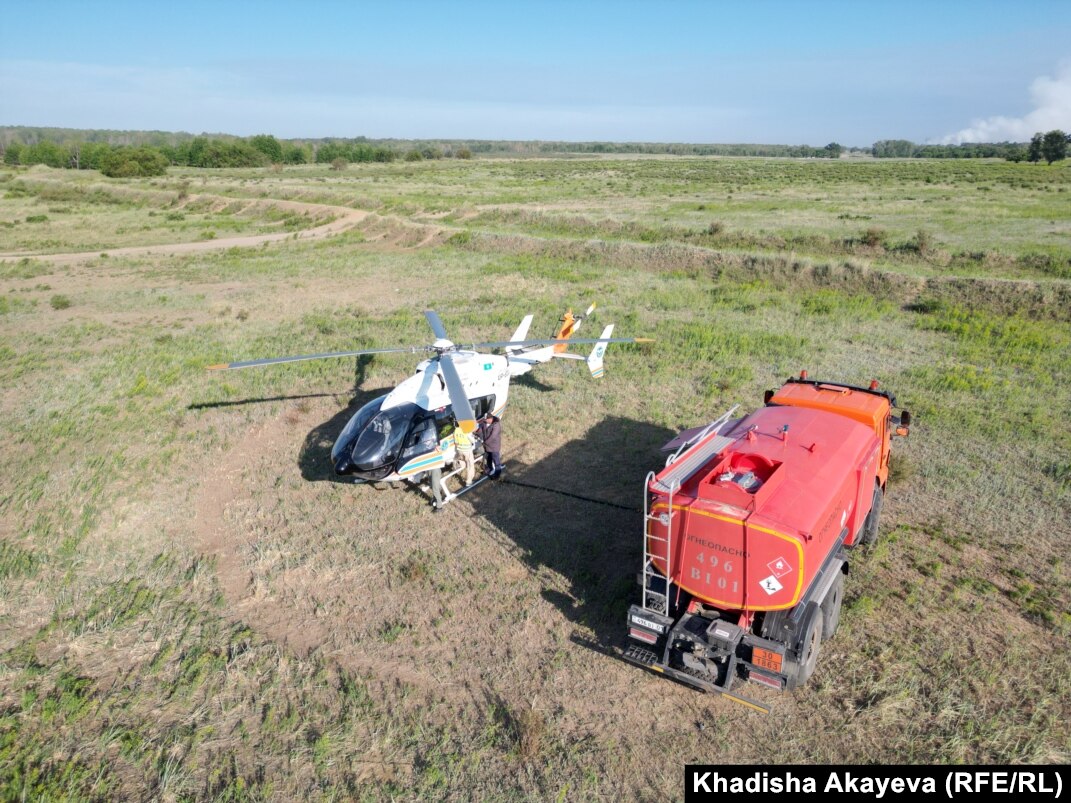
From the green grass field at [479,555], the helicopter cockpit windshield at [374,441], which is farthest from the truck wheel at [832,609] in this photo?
the helicopter cockpit windshield at [374,441]

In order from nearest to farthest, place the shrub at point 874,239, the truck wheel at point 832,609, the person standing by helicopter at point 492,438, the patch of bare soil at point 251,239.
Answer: the truck wheel at point 832,609, the person standing by helicopter at point 492,438, the shrub at point 874,239, the patch of bare soil at point 251,239

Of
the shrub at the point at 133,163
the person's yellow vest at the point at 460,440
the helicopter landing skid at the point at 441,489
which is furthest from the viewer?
the shrub at the point at 133,163

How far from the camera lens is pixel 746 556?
7.07 metres

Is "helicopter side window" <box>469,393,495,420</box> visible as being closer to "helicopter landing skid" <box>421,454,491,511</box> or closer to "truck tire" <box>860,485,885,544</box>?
"helicopter landing skid" <box>421,454,491,511</box>

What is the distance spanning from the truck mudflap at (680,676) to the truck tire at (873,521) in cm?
427

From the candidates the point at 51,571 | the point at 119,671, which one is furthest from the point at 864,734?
the point at 51,571

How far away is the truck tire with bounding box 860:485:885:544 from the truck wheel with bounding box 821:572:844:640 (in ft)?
7.26

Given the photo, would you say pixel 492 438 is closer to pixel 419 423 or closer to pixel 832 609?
pixel 419 423

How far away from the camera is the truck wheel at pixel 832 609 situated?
27.1 ft

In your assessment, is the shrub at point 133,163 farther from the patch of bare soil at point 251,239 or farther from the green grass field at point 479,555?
the green grass field at point 479,555

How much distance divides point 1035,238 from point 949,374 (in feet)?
77.8

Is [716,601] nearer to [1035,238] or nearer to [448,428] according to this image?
[448,428]

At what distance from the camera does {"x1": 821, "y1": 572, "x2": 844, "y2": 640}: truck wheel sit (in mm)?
8265

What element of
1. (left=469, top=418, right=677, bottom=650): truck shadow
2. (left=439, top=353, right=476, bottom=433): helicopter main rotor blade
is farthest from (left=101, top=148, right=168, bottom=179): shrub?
(left=439, top=353, right=476, bottom=433): helicopter main rotor blade
